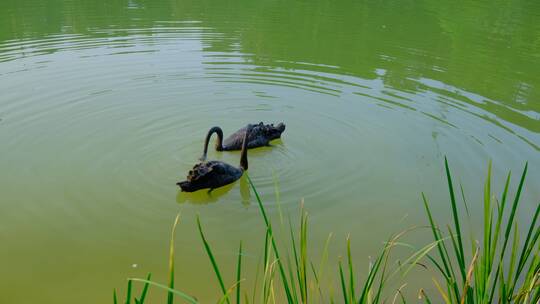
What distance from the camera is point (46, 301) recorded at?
14.5 ft

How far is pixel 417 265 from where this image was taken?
4.99 metres

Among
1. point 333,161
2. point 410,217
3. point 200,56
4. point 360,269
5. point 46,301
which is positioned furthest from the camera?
point 200,56

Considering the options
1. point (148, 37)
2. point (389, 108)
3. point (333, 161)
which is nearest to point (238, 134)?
point (333, 161)

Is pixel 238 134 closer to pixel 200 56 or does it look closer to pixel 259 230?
pixel 259 230

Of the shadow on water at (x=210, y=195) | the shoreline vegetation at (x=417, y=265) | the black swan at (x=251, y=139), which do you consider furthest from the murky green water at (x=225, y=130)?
the shoreline vegetation at (x=417, y=265)

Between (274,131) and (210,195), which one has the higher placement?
(274,131)

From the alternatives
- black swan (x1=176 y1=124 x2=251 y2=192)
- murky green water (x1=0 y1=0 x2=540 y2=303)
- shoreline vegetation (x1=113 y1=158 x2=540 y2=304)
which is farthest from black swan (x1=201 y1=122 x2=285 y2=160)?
shoreline vegetation (x1=113 y1=158 x2=540 y2=304)

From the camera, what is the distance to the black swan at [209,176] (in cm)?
600

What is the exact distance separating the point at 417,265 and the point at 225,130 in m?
4.38

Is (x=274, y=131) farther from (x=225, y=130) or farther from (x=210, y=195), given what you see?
(x=210, y=195)

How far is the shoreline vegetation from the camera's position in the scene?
2.42 metres

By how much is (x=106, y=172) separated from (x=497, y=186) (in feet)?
16.7

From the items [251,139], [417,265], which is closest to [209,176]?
[251,139]

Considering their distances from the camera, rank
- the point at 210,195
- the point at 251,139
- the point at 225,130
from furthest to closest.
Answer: the point at 225,130 < the point at 251,139 < the point at 210,195
